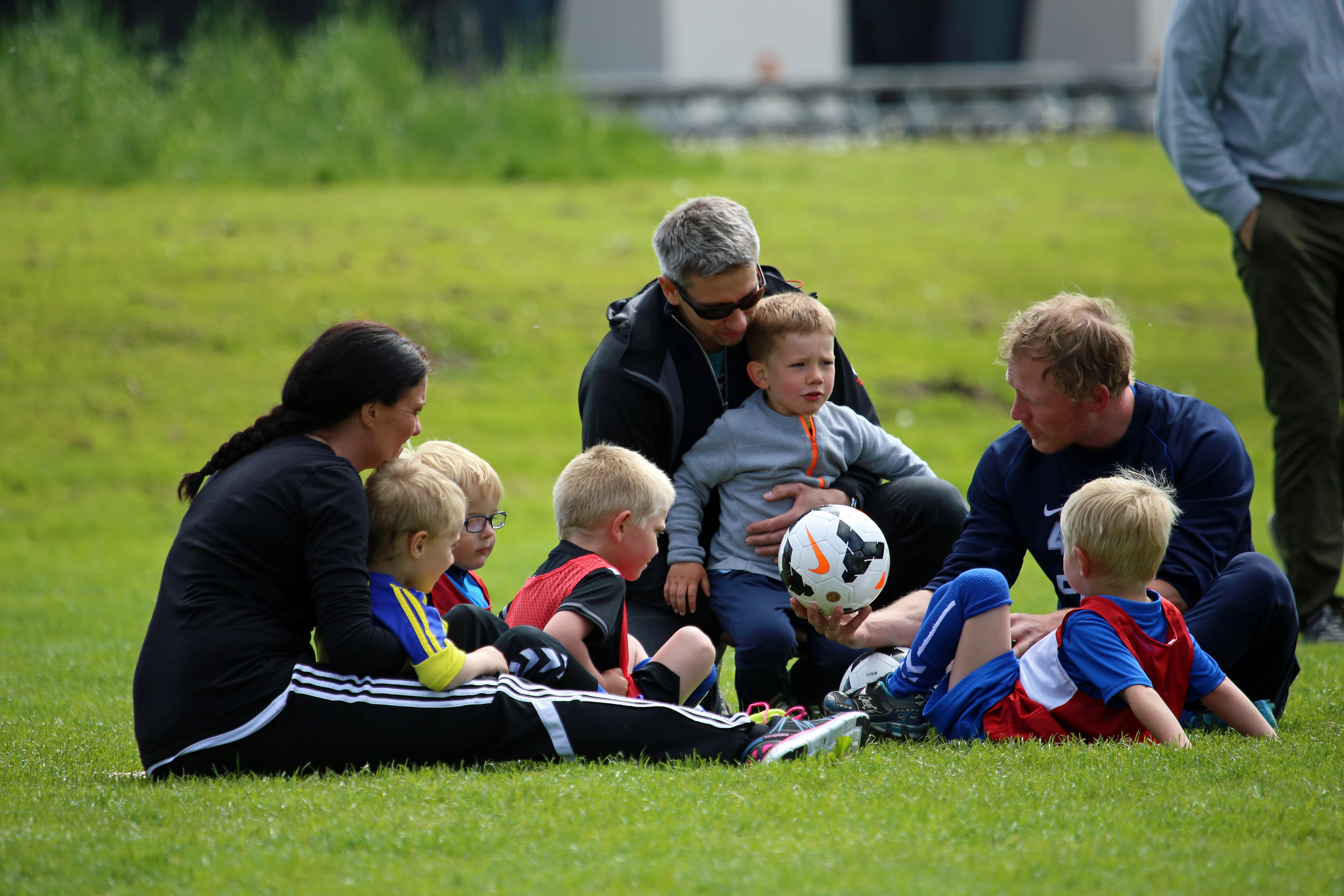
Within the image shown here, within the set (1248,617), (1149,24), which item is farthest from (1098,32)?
(1248,617)

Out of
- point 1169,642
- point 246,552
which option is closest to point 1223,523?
point 1169,642

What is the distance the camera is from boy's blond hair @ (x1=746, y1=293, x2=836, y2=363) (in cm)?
500

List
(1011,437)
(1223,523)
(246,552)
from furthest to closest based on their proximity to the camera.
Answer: (1011,437) → (1223,523) → (246,552)

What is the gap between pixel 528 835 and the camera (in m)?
3.27

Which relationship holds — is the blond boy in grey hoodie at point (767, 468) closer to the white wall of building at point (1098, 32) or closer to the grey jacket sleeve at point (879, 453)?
the grey jacket sleeve at point (879, 453)

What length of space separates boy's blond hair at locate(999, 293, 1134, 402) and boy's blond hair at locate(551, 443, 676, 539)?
1288 mm

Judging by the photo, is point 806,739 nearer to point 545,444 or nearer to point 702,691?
point 702,691

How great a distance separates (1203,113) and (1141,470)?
2.55 metres

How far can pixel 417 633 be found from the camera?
3900mm

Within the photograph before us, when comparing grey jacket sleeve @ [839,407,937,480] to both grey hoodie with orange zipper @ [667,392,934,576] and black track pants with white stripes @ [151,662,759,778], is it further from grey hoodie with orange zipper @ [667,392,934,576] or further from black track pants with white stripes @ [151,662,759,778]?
black track pants with white stripes @ [151,662,759,778]

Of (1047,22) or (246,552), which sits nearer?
(246,552)

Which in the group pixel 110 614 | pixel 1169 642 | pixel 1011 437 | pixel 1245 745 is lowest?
pixel 110 614

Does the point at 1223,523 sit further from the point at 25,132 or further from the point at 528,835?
the point at 25,132

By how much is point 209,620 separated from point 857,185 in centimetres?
1670
